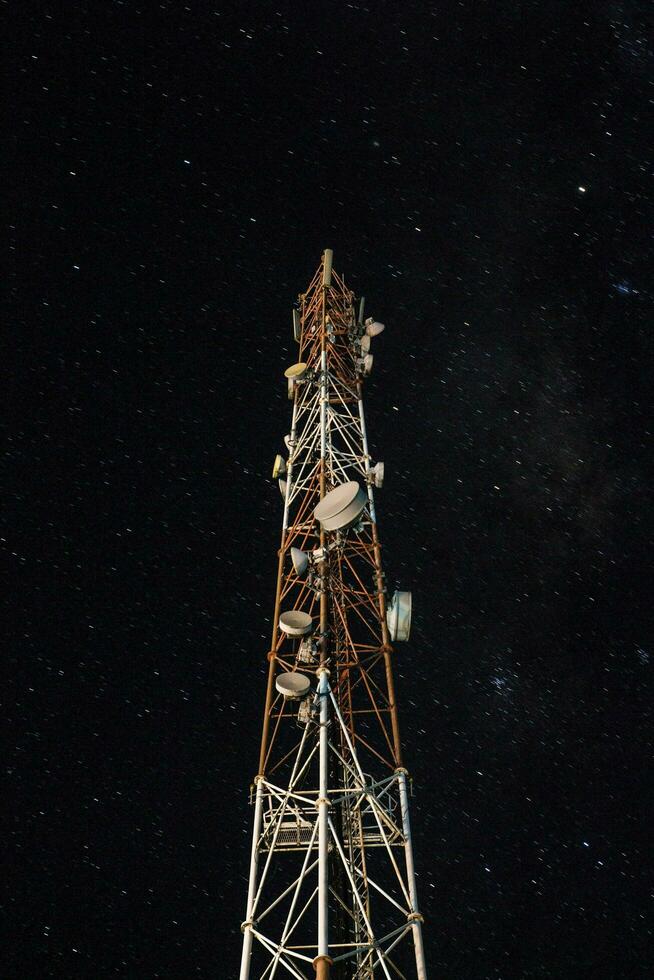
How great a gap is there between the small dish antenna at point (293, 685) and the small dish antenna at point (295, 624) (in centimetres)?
90

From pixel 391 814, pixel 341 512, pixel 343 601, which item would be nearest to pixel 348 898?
pixel 391 814

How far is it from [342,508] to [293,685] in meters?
3.62

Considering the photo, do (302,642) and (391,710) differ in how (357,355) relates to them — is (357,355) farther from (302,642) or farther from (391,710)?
(391,710)

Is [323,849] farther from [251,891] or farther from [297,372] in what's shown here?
[297,372]

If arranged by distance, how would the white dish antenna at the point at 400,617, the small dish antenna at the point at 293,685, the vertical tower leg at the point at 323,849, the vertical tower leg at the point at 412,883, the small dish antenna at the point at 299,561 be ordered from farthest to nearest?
1. the small dish antenna at the point at 299,561
2. the white dish antenna at the point at 400,617
3. the small dish antenna at the point at 293,685
4. the vertical tower leg at the point at 412,883
5. the vertical tower leg at the point at 323,849

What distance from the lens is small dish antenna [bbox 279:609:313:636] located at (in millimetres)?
13328

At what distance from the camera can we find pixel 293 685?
12.5 metres

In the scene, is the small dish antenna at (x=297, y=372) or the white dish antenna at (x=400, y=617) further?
the small dish antenna at (x=297, y=372)

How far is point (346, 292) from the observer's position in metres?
22.2

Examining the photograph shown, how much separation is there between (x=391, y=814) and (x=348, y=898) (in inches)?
71.0

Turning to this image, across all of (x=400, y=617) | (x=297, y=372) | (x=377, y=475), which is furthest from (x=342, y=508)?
(x=297, y=372)

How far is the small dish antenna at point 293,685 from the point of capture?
1237cm

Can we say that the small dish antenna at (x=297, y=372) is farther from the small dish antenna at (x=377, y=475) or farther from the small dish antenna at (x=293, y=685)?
the small dish antenna at (x=293, y=685)

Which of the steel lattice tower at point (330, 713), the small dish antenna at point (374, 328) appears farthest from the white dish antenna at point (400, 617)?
the small dish antenna at point (374, 328)
